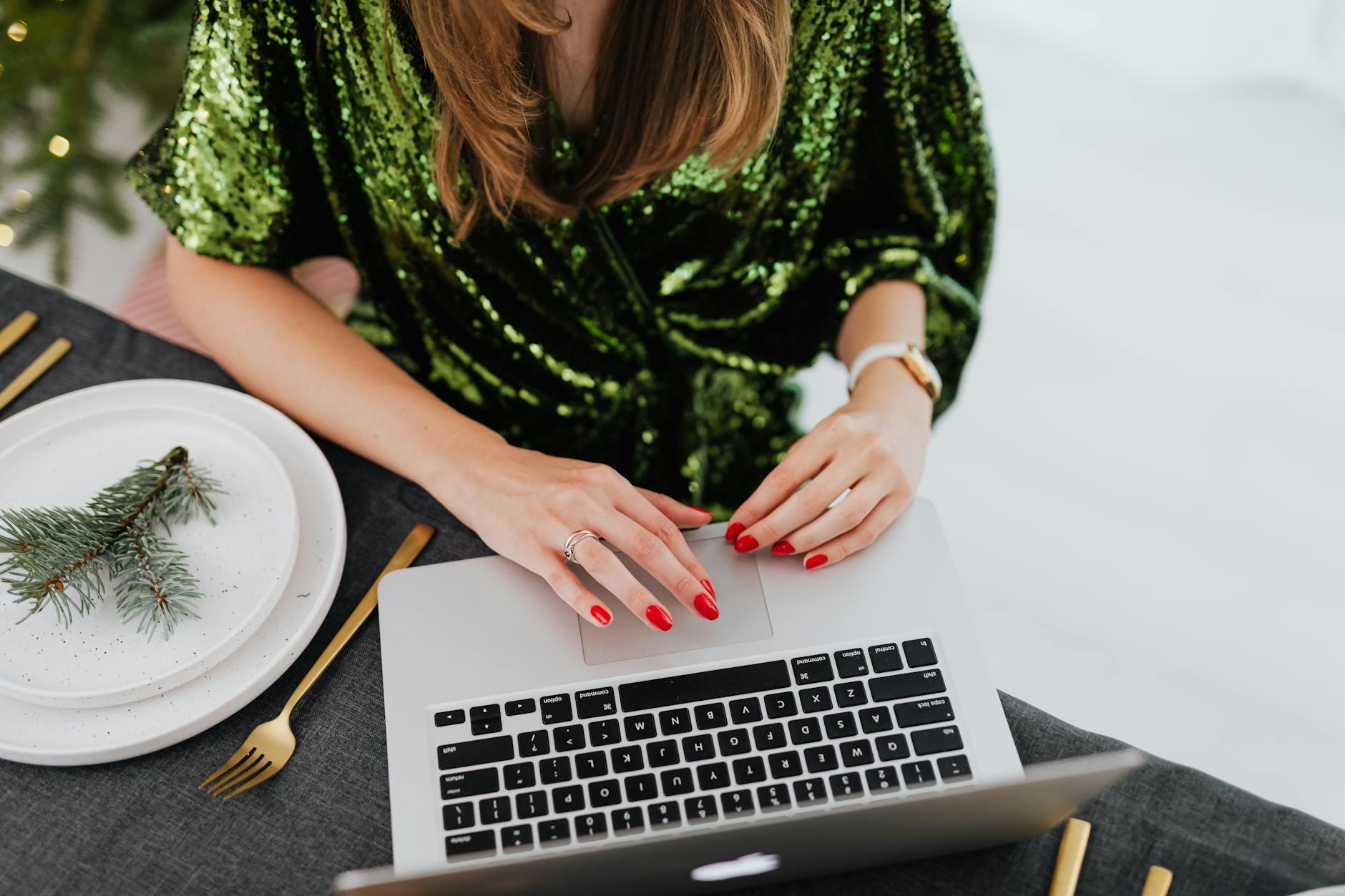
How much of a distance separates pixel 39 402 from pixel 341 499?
28 centimetres

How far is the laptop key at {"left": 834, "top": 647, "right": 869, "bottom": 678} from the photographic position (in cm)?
60

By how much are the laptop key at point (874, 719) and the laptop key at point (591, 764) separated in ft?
0.55

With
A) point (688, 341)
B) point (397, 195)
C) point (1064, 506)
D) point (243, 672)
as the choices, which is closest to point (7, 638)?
point (243, 672)

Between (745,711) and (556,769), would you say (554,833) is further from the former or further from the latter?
(745,711)

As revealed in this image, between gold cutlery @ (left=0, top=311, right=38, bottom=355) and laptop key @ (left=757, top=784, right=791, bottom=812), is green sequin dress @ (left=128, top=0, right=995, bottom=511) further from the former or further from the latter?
laptop key @ (left=757, top=784, right=791, bottom=812)

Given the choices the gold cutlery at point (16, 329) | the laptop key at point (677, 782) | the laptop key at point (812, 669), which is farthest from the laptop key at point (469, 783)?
the gold cutlery at point (16, 329)

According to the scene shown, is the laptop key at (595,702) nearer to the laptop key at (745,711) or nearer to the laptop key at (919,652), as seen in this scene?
the laptop key at (745,711)

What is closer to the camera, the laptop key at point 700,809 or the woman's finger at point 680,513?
the laptop key at point 700,809

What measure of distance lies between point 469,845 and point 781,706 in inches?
8.4

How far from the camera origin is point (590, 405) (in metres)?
0.91

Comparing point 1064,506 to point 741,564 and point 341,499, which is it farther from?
point 341,499

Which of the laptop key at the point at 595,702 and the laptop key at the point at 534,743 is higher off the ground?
the laptop key at the point at 595,702

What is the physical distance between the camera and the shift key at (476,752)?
562 millimetres

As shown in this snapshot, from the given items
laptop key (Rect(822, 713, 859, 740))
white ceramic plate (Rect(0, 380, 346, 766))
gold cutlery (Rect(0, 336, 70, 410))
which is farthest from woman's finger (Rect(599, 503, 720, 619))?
gold cutlery (Rect(0, 336, 70, 410))
